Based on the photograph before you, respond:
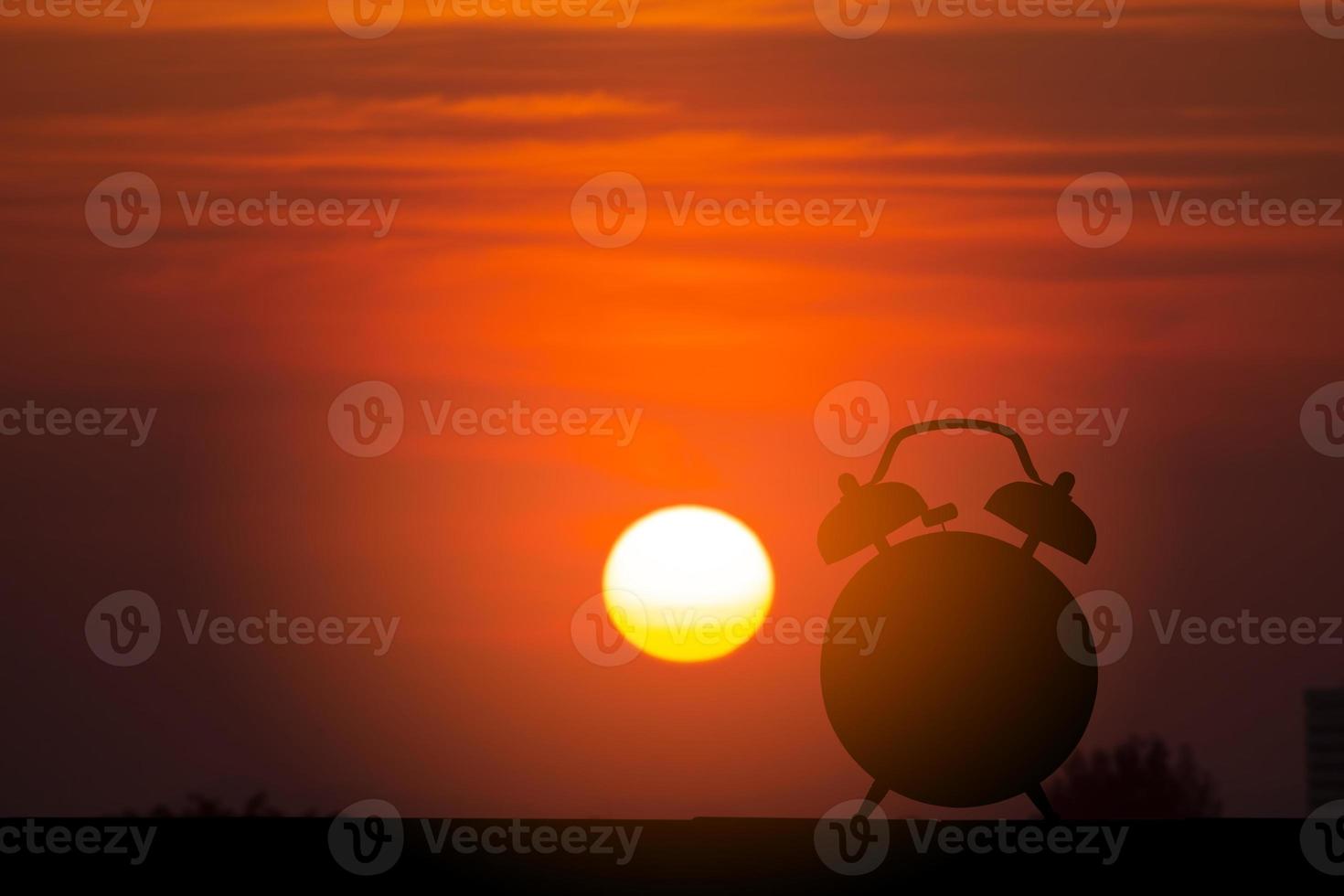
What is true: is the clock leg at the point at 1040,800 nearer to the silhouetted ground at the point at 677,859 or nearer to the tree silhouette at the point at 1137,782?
the silhouetted ground at the point at 677,859

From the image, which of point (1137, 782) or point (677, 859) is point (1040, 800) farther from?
point (1137, 782)

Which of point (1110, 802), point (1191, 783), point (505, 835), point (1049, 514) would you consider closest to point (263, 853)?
point (505, 835)

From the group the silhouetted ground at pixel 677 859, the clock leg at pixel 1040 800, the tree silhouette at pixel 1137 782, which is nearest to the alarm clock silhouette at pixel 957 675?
the clock leg at pixel 1040 800

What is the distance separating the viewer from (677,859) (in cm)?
398

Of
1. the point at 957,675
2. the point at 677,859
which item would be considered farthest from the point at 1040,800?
the point at 677,859

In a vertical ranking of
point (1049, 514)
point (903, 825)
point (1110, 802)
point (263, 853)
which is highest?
point (1110, 802)

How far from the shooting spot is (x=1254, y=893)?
390 cm

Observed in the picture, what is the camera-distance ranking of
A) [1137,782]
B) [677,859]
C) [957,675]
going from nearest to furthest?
[677,859], [957,675], [1137,782]

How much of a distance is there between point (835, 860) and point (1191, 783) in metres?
72.1

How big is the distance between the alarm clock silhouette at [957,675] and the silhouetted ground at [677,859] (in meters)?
0.20

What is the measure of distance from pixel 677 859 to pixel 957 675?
0.77 metres

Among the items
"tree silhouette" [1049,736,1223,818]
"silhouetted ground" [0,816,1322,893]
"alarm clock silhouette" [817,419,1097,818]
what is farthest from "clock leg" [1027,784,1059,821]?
"tree silhouette" [1049,736,1223,818]

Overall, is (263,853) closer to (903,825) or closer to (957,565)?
(903,825)

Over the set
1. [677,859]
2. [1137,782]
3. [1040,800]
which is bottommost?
[677,859]
